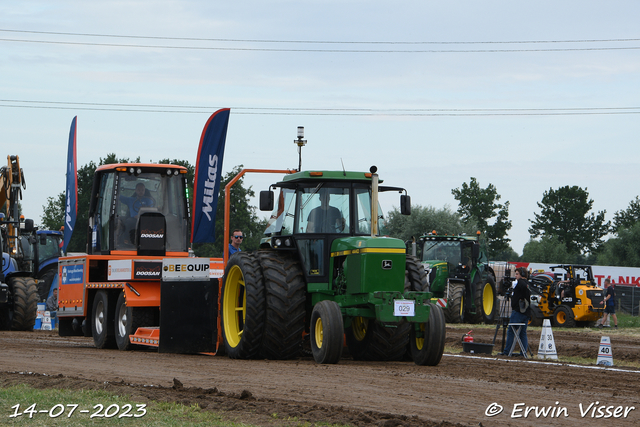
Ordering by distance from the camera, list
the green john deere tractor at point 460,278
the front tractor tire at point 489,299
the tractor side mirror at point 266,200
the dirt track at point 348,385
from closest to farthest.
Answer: the dirt track at point 348,385, the tractor side mirror at point 266,200, the green john deere tractor at point 460,278, the front tractor tire at point 489,299

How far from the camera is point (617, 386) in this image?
378 inches

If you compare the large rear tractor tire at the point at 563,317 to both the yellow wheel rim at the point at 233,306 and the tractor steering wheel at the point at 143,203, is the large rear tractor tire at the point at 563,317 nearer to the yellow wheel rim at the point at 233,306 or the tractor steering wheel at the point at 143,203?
the tractor steering wheel at the point at 143,203

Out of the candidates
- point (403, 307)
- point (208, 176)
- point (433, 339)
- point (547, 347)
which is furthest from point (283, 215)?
point (547, 347)

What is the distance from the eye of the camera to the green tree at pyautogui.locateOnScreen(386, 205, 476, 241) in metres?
64.5

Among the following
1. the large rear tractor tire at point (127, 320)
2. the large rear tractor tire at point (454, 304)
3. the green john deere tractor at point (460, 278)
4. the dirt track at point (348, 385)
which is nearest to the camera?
the dirt track at point (348, 385)

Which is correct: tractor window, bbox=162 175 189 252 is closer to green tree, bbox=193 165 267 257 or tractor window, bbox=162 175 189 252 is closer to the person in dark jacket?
the person in dark jacket

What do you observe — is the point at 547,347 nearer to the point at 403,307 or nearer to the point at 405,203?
the point at 405,203

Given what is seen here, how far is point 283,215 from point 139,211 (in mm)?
3873

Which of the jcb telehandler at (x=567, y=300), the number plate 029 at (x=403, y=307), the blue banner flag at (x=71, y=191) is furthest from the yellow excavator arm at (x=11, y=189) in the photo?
the jcb telehandler at (x=567, y=300)

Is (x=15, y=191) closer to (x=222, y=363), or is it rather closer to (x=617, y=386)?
(x=222, y=363)

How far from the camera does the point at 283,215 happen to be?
494 inches

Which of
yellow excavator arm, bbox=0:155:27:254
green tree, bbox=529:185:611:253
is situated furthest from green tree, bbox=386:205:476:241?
yellow excavator arm, bbox=0:155:27:254

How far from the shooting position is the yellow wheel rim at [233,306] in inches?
507

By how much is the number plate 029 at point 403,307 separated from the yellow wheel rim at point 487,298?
16760 millimetres
